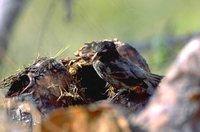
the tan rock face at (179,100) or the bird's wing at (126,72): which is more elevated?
the bird's wing at (126,72)

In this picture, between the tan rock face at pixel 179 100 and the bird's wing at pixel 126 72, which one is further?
the bird's wing at pixel 126 72

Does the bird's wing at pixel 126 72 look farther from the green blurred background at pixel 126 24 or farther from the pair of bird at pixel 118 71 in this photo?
the green blurred background at pixel 126 24

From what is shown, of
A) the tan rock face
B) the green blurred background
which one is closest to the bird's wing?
the tan rock face

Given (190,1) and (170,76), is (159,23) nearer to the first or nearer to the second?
(190,1)

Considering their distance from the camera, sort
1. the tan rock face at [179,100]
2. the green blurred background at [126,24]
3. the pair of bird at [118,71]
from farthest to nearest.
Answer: the green blurred background at [126,24], the pair of bird at [118,71], the tan rock face at [179,100]

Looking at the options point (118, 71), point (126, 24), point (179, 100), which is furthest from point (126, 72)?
point (126, 24)

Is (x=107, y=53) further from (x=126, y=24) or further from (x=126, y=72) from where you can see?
(x=126, y=24)

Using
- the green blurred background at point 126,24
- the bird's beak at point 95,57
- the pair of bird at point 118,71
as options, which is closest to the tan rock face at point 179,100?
the pair of bird at point 118,71

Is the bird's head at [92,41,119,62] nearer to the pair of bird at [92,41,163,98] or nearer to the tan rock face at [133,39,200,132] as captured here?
the pair of bird at [92,41,163,98]
